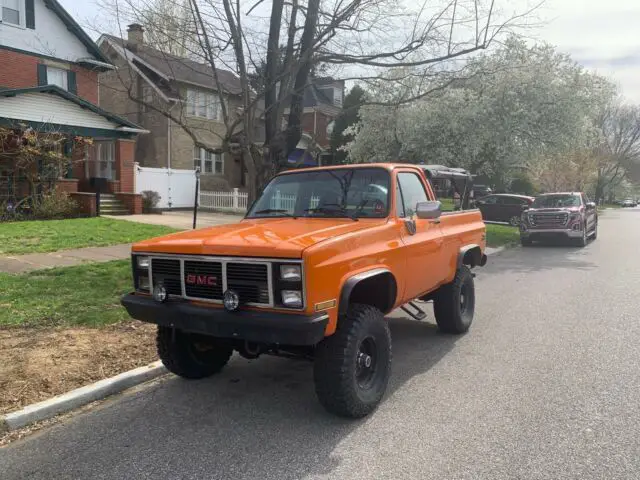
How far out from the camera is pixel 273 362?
525cm

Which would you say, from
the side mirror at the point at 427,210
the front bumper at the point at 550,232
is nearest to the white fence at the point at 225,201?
the front bumper at the point at 550,232

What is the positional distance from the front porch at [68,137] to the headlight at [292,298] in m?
14.7

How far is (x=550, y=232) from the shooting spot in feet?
54.2

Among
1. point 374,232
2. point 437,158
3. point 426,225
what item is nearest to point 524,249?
point 437,158

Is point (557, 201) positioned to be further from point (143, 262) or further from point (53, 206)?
point (143, 262)

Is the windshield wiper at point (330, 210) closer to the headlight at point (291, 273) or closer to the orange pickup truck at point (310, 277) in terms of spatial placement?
the orange pickup truck at point (310, 277)

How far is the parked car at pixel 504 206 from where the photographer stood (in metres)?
23.2

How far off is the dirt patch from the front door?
2.63m

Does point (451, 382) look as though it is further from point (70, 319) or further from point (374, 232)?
point (70, 319)

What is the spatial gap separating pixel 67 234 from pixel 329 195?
9.21 metres

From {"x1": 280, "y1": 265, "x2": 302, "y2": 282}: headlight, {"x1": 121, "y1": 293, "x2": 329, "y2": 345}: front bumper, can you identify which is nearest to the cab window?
{"x1": 280, "y1": 265, "x2": 302, "y2": 282}: headlight

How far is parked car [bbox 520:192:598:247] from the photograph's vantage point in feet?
53.5

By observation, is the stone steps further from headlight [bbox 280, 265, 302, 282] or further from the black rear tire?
headlight [bbox 280, 265, 302, 282]

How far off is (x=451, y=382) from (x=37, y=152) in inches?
585
